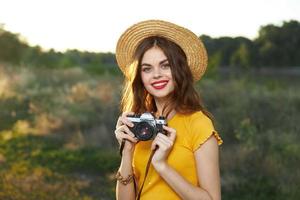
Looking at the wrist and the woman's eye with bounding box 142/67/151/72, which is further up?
the woman's eye with bounding box 142/67/151/72

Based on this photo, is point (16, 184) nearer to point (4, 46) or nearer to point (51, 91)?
point (51, 91)

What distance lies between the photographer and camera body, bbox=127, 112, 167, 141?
2.17m

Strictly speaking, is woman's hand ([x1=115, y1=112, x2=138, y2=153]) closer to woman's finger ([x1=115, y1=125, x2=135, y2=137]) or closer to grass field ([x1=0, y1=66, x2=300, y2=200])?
woman's finger ([x1=115, y1=125, x2=135, y2=137])

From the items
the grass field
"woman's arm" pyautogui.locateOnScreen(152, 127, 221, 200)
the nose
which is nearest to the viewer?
"woman's arm" pyautogui.locateOnScreen(152, 127, 221, 200)

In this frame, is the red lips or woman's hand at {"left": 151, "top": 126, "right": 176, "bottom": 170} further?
the red lips

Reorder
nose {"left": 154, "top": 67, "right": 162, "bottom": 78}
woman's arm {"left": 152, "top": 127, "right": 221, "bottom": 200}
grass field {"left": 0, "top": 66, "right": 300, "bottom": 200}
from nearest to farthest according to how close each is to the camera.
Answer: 1. woman's arm {"left": 152, "top": 127, "right": 221, "bottom": 200}
2. nose {"left": 154, "top": 67, "right": 162, "bottom": 78}
3. grass field {"left": 0, "top": 66, "right": 300, "bottom": 200}

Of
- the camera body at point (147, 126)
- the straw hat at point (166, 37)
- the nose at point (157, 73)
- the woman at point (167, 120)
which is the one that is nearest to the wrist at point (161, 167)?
the woman at point (167, 120)

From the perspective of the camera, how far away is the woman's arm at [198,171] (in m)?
2.11

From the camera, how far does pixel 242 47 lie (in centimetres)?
1906

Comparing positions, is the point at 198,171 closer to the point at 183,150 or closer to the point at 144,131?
the point at 183,150

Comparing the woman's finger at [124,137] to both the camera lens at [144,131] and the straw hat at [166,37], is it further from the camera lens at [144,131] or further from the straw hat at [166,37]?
the straw hat at [166,37]

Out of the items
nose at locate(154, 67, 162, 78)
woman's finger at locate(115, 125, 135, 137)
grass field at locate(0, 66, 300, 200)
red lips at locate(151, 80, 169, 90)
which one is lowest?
grass field at locate(0, 66, 300, 200)

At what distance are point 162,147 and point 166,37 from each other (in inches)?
17.7

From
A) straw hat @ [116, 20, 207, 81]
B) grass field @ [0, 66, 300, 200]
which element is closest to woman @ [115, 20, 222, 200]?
straw hat @ [116, 20, 207, 81]
